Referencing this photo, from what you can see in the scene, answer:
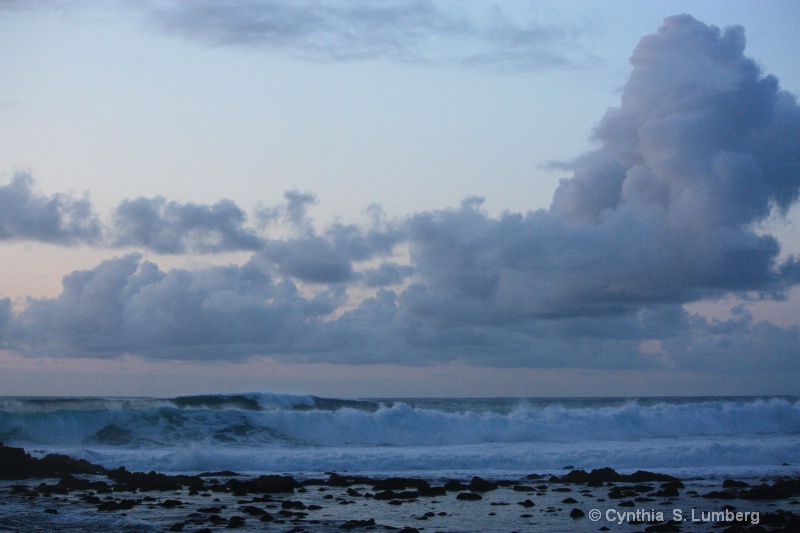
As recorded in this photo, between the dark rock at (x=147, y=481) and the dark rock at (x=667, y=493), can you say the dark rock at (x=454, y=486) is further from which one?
the dark rock at (x=147, y=481)

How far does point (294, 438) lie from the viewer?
41469 mm

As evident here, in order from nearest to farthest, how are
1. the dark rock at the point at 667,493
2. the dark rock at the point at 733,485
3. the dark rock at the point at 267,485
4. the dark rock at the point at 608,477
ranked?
the dark rock at the point at 667,493 < the dark rock at the point at 733,485 < the dark rock at the point at 267,485 < the dark rock at the point at 608,477

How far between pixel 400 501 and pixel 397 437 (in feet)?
67.4

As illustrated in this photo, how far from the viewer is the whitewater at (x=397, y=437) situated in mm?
31594

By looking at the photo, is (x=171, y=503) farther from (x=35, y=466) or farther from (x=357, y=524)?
(x=35, y=466)

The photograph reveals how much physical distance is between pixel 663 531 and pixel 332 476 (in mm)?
12578

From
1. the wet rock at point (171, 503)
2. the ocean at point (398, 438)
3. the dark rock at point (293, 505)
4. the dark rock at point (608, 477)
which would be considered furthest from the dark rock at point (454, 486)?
the wet rock at point (171, 503)

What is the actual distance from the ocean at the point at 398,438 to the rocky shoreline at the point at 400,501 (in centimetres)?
102

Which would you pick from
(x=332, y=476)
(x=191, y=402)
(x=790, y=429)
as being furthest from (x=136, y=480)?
(x=790, y=429)

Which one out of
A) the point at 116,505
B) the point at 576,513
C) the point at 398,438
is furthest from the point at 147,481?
the point at 398,438

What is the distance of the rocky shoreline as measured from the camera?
18.0 m

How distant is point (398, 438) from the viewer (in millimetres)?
42031

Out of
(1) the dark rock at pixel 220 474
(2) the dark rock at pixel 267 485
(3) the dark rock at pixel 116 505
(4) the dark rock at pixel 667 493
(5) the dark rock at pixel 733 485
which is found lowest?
(1) the dark rock at pixel 220 474

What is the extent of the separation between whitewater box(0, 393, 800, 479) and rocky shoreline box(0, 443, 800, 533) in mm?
3615
